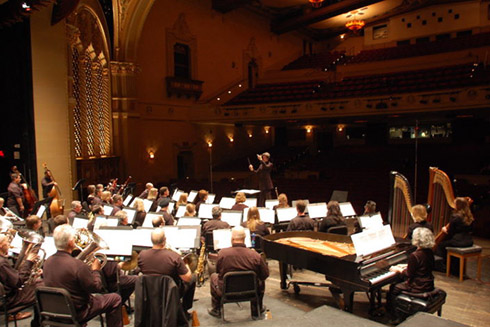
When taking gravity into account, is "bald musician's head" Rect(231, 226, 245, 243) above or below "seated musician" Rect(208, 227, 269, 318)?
above

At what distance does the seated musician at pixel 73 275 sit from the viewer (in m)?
3.70

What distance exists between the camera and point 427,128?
22.8 metres

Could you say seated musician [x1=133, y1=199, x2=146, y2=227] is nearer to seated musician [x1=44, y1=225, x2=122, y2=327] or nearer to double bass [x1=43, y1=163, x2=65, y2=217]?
double bass [x1=43, y1=163, x2=65, y2=217]

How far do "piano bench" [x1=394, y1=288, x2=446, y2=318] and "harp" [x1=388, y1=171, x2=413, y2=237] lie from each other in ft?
5.58

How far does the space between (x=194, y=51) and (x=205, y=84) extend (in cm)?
170

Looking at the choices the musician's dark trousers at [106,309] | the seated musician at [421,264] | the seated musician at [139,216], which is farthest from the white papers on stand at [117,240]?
the seated musician at [421,264]

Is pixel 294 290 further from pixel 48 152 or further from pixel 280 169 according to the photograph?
pixel 280 169

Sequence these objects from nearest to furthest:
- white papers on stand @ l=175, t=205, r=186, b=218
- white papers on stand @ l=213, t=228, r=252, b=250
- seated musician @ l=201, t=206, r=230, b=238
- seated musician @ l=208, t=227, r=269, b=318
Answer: seated musician @ l=208, t=227, r=269, b=318, white papers on stand @ l=213, t=228, r=252, b=250, seated musician @ l=201, t=206, r=230, b=238, white papers on stand @ l=175, t=205, r=186, b=218

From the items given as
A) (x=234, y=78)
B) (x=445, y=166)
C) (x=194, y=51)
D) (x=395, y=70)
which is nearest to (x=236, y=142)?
(x=234, y=78)

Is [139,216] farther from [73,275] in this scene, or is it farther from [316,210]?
[73,275]

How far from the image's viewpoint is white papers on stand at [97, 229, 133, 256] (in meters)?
4.89

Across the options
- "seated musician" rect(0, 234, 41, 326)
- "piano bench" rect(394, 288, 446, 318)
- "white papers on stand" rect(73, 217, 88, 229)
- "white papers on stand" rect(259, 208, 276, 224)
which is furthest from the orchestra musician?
"piano bench" rect(394, 288, 446, 318)

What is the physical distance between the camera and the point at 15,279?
4289 millimetres

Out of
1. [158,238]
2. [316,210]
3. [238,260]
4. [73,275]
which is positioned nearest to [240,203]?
[316,210]
